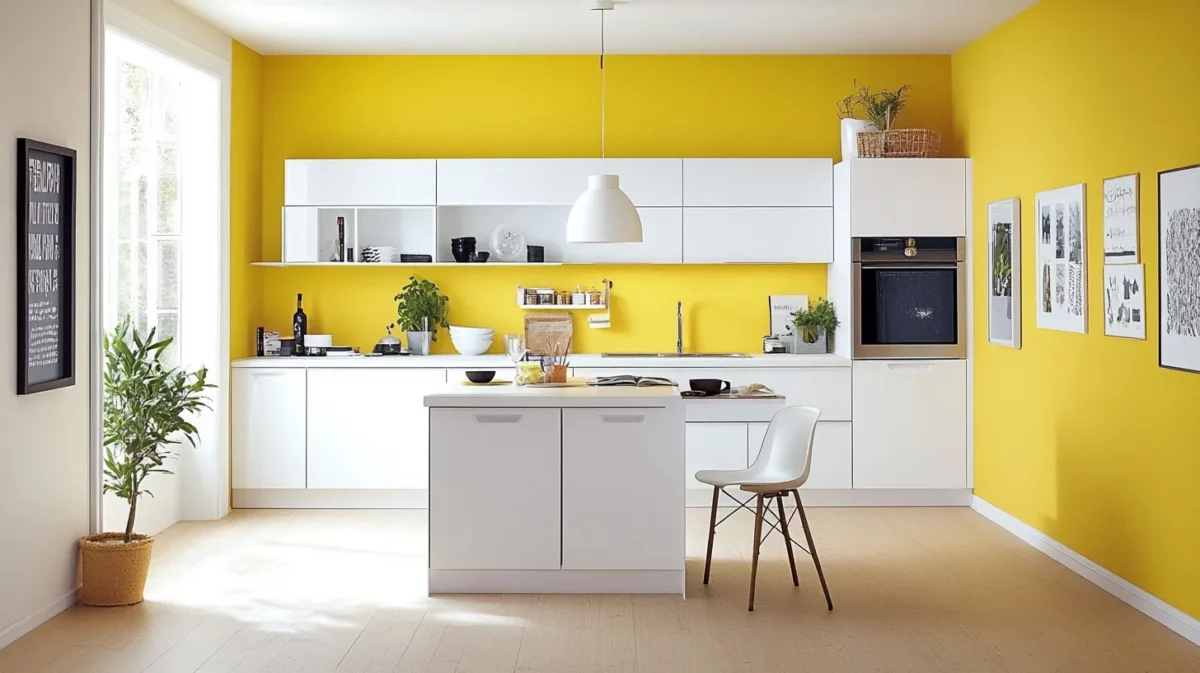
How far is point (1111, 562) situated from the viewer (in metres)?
4.82

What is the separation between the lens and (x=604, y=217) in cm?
470

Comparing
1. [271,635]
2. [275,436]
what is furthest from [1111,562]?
[275,436]

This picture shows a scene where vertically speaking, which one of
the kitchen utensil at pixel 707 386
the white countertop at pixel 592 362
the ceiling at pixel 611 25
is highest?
the ceiling at pixel 611 25

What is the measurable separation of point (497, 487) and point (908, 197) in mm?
3168

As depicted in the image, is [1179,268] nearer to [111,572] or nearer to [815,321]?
[815,321]

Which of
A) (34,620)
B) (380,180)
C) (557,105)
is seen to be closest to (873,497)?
(557,105)

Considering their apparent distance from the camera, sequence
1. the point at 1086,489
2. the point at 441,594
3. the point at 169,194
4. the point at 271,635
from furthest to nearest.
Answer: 1. the point at 169,194
2. the point at 1086,489
3. the point at 441,594
4. the point at 271,635

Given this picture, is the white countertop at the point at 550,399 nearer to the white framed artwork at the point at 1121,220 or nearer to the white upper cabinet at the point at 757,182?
the white framed artwork at the point at 1121,220

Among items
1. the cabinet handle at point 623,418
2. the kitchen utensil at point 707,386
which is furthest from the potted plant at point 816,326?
the cabinet handle at point 623,418

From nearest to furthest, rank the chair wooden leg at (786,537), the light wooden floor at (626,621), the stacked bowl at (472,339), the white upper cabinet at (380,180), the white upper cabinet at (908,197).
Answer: the light wooden floor at (626,621), the chair wooden leg at (786,537), the white upper cabinet at (908,197), the white upper cabinet at (380,180), the stacked bowl at (472,339)

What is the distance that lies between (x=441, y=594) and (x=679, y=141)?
11.3ft

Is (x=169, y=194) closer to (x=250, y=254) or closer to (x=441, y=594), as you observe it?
(x=250, y=254)

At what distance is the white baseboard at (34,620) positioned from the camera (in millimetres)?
4109

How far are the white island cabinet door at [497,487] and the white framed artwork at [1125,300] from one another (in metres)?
2.33
